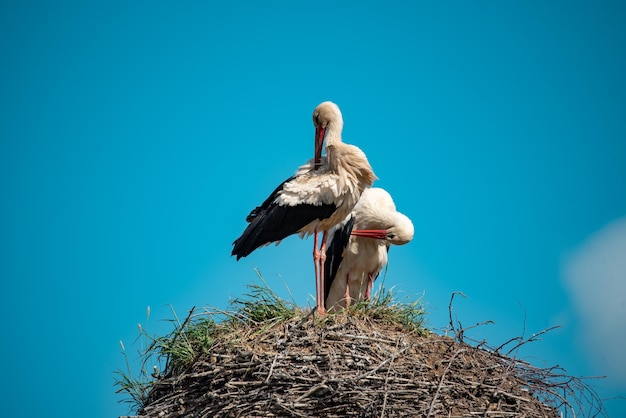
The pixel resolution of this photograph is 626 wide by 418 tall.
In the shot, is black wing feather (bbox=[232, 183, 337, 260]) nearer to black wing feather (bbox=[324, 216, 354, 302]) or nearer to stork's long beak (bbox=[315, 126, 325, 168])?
stork's long beak (bbox=[315, 126, 325, 168])

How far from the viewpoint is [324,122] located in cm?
882

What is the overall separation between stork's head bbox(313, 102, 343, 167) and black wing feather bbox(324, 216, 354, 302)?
1.41 metres

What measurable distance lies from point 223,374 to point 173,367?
69 centimetres

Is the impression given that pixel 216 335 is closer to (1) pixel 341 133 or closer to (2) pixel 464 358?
(2) pixel 464 358

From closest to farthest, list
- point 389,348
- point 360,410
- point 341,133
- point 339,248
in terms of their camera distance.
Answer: point 360,410 → point 389,348 → point 341,133 → point 339,248

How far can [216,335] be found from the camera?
7.20 meters

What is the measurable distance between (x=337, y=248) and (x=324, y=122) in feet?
6.08

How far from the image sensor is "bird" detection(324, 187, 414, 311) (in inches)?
394

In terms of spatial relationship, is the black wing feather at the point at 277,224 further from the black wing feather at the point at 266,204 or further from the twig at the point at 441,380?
the twig at the point at 441,380

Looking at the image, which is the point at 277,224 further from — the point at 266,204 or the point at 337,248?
the point at 337,248

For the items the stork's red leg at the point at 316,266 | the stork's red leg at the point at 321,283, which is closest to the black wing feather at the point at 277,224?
the stork's red leg at the point at 316,266

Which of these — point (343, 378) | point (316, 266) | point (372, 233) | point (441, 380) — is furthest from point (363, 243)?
point (343, 378)

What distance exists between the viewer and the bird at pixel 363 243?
10.0 metres

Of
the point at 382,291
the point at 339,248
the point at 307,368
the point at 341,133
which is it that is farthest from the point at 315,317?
the point at 339,248
